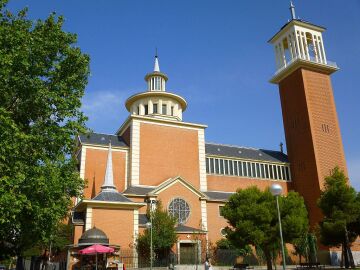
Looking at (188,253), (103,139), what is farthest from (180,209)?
(103,139)

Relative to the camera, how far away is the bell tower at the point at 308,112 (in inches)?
1725

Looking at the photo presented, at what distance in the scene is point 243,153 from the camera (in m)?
48.8

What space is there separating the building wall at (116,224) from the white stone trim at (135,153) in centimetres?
678

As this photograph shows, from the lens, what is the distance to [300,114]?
4603cm

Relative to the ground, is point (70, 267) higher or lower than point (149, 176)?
lower

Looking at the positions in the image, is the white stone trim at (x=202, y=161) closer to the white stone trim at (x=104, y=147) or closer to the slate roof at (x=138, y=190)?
the slate roof at (x=138, y=190)

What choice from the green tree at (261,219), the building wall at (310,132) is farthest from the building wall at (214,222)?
the building wall at (310,132)

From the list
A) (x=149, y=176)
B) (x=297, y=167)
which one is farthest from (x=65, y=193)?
(x=297, y=167)

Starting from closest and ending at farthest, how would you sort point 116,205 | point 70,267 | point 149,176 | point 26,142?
1. point 26,142
2. point 70,267
3. point 116,205
4. point 149,176

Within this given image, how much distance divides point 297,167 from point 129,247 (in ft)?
82.4

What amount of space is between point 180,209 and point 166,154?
6896 mm

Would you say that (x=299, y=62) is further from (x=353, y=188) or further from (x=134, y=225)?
(x=134, y=225)

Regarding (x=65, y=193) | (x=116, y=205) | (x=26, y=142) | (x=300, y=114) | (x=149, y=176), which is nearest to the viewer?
(x=26, y=142)

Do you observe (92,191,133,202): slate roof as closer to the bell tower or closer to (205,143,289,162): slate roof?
(205,143,289,162): slate roof
